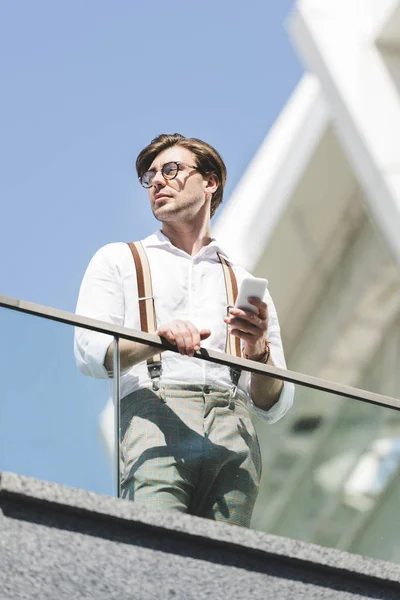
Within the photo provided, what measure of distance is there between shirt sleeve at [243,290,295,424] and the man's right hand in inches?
11.9

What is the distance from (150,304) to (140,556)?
Answer: 1032 mm

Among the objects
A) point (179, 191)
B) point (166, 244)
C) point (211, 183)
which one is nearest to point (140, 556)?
point (166, 244)

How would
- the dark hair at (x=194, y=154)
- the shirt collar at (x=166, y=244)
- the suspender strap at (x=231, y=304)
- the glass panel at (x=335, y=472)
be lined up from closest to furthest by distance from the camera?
the glass panel at (x=335, y=472) < the suspender strap at (x=231, y=304) < the shirt collar at (x=166, y=244) < the dark hair at (x=194, y=154)

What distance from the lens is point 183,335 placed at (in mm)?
4348

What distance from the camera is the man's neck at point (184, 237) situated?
494 centimetres

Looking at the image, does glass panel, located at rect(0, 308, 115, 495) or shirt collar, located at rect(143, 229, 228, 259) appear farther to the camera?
shirt collar, located at rect(143, 229, 228, 259)

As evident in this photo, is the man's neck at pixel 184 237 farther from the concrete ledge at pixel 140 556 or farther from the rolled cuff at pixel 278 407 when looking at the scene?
the concrete ledge at pixel 140 556

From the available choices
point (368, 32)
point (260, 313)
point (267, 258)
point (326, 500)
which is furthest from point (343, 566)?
point (267, 258)

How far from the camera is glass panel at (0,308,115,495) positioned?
13.5 feet

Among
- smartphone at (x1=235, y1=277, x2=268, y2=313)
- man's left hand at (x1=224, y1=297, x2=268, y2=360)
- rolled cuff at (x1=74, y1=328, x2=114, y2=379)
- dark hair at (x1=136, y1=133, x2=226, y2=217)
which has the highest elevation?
dark hair at (x1=136, y1=133, x2=226, y2=217)

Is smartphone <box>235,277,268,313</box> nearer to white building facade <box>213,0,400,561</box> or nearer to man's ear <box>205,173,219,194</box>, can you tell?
white building facade <box>213,0,400,561</box>

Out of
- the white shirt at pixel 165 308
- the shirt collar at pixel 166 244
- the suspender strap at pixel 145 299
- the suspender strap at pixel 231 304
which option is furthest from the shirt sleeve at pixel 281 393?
the suspender strap at pixel 145 299

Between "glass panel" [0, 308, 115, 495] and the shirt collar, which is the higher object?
the shirt collar

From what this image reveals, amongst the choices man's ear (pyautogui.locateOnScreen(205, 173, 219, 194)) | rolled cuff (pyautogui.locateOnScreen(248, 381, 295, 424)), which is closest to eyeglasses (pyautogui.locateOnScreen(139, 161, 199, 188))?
man's ear (pyautogui.locateOnScreen(205, 173, 219, 194))
